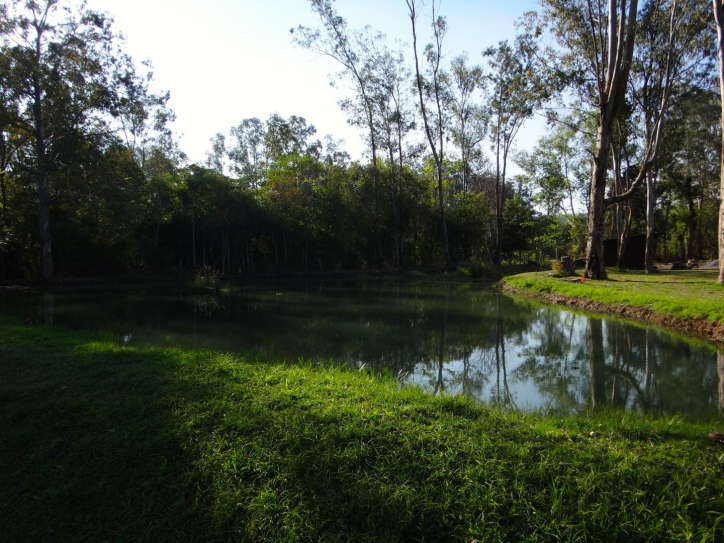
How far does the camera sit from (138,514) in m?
2.73

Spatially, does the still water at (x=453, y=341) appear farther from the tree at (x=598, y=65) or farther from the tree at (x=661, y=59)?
the tree at (x=661, y=59)

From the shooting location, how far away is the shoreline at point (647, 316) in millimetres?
8133

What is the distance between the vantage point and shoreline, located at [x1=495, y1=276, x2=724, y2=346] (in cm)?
813

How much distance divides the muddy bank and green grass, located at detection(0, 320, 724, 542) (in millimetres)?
5544

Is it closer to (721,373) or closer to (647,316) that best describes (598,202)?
(647,316)

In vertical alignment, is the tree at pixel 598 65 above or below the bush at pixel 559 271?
above

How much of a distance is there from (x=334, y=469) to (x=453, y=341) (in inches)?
241

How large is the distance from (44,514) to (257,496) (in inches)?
54.2

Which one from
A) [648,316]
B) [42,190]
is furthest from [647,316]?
[42,190]

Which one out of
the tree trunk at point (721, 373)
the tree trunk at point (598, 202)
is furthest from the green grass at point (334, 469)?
the tree trunk at point (598, 202)

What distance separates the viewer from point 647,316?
9828 mm

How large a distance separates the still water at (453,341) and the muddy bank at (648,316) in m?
0.46

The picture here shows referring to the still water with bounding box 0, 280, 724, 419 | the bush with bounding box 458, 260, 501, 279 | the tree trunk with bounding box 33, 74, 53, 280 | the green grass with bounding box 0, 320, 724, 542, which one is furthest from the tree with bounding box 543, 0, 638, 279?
the tree trunk with bounding box 33, 74, 53, 280

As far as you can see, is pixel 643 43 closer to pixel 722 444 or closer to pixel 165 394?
pixel 722 444
